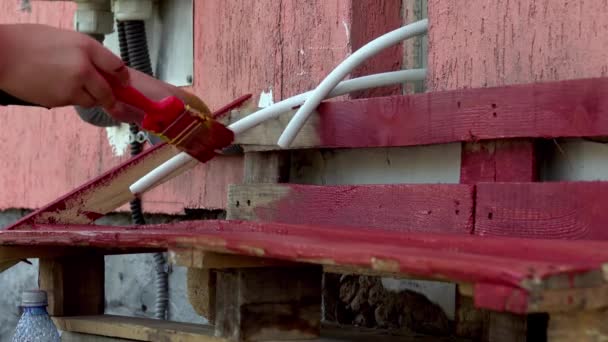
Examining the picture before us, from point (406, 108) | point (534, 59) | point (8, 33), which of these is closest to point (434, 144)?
point (406, 108)

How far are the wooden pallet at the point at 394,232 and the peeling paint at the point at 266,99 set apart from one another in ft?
0.78

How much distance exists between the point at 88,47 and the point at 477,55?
1.06 metres

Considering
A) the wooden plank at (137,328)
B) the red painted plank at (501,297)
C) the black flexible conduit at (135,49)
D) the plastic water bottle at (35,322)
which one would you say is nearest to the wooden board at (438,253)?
the red painted plank at (501,297)

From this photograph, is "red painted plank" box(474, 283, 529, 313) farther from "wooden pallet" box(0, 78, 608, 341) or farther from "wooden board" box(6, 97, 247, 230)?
"wooden board" box(6, 97, 247, 230)

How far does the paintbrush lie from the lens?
8.93ft

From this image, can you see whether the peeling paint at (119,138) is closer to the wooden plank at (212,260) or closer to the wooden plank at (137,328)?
the wooden plank at (137,328)

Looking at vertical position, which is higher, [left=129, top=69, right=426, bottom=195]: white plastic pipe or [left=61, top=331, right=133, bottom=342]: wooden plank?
[left=129, top=69, right=426, bottom=195]: white plastic pipe

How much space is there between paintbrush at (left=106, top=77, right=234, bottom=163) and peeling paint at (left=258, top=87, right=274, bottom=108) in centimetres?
71

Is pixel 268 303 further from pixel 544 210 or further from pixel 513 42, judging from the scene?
pixel 513 42

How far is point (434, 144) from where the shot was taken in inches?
117

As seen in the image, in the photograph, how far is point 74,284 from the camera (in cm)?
331

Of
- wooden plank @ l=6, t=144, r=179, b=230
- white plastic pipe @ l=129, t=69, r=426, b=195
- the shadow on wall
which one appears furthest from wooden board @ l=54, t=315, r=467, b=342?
the shadow on wall

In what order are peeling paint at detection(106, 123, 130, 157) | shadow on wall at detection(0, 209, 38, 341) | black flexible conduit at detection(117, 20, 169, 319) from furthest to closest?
shadow on wall at detection(0, 209, 38, 341) → peeling paint at detection(106, 123, 130, 157) → black flexible conduit at detection(117, 20, 169, 319)

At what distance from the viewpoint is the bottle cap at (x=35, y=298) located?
320 centimetres
